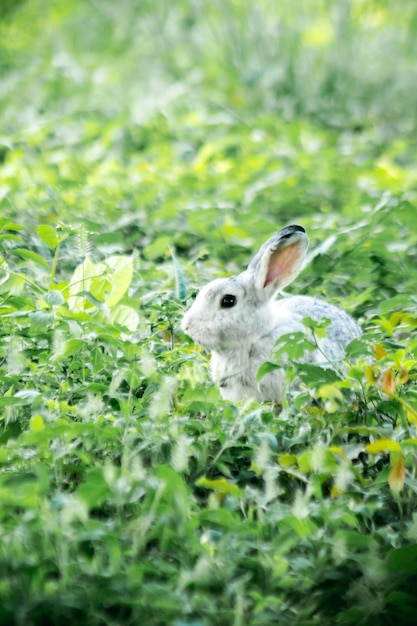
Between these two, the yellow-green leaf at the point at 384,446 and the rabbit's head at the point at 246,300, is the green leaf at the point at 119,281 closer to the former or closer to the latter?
the rabbit's head at the point at 246,300

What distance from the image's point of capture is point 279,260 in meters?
4.04

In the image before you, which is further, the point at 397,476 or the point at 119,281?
the point at 119,281

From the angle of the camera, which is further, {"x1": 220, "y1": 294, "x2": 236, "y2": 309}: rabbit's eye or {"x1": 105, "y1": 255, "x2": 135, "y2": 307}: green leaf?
{"x1": 105, "y1": 255, "x2": 135, "y2": 307}: green leaf

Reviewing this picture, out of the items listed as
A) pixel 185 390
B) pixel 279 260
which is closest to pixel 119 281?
pixel 279 260

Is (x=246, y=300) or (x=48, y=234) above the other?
(x=48, y=234)

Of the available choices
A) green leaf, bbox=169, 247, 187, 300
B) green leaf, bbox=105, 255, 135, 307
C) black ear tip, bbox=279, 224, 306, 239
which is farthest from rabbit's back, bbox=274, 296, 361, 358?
green leaf, bbox=105, 255, 135, 307

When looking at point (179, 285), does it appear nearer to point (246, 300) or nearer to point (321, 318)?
point (246, 300)

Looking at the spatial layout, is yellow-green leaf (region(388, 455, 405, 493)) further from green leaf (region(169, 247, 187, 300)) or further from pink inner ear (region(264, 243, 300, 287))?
green leaf (region(169, 247, 187, 300))

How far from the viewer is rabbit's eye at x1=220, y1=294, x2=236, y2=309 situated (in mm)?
3930

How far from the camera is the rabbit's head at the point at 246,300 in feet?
12.7

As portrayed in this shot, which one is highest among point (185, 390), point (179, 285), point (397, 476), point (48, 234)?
point (48, 234)

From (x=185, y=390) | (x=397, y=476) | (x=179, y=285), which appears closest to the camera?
(x=397, y=476)

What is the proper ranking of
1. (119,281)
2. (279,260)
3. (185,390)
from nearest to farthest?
(185,390) < (279,260) < (119,281)

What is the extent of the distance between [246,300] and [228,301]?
0.22 ft
